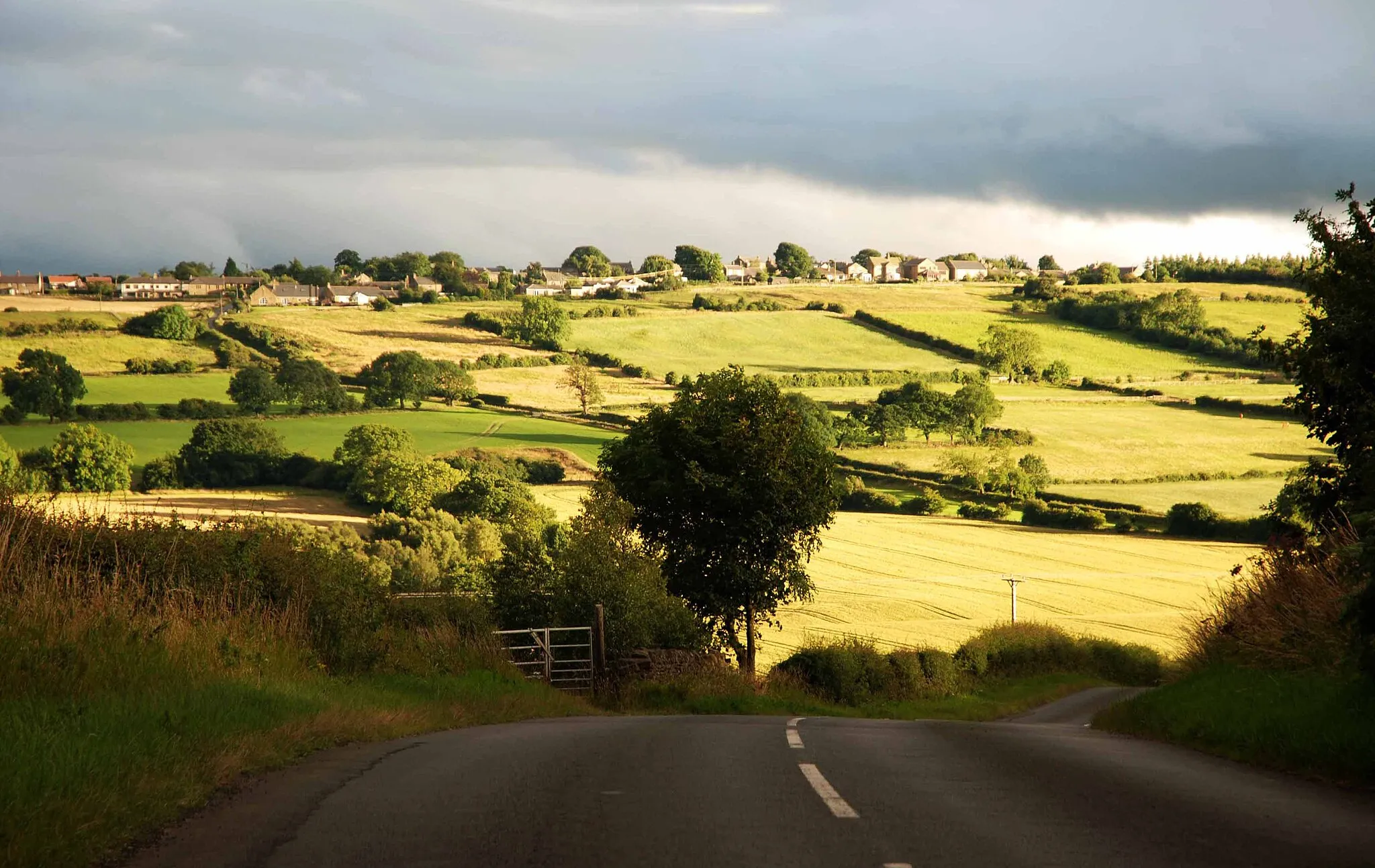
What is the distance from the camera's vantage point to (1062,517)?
85750 mm

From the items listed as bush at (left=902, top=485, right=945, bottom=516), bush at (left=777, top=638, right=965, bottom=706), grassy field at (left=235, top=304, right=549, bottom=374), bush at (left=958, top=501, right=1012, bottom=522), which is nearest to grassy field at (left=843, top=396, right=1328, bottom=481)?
bush at (left=902, top=485, right=945, bottom=516)

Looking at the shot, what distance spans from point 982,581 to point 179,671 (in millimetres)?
61170

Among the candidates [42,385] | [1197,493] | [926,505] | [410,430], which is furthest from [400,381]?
[1197,493]

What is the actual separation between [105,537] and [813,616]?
151 feet

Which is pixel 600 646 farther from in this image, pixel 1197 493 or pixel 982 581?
pixel 1197 493

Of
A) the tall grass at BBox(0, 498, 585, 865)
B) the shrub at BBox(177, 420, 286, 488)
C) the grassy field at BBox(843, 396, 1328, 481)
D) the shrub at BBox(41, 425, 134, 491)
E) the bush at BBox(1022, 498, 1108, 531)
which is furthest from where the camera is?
the grassy field at BBox(843, 396, 1328, 481)

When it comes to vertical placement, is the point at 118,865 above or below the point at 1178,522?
above

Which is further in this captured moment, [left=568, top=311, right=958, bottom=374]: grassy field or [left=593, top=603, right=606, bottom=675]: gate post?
[left=568, top=311, right=958, bottom=374]: grassy field

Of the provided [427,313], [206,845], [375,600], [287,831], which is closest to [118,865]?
[206,845]

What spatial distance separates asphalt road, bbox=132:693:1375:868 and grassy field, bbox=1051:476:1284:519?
77.9 m

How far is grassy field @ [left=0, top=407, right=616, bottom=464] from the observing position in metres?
99.0

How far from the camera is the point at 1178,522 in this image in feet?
266

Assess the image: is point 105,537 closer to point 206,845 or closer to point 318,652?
point 318,652

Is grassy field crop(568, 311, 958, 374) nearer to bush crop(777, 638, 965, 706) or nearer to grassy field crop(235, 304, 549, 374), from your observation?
grassy field crop(235, 304, 549, 374)
